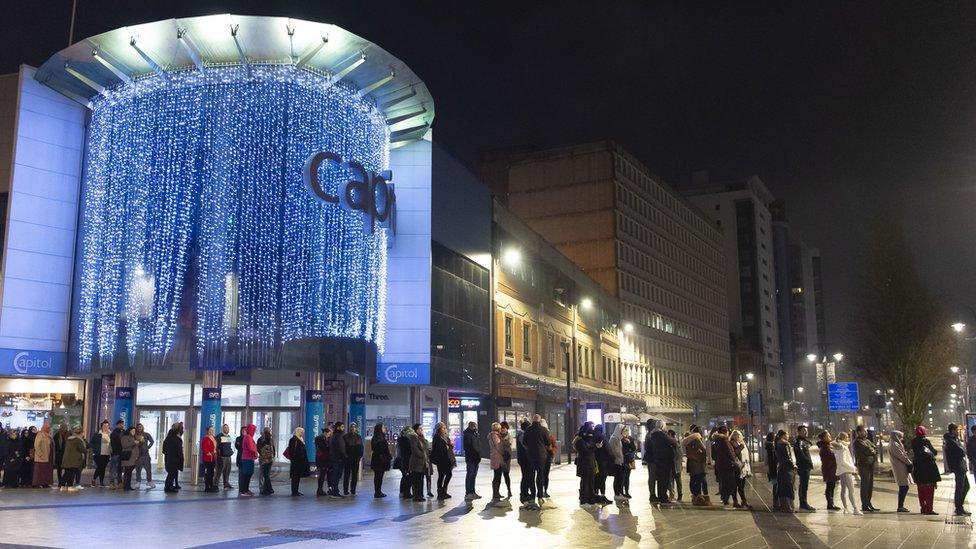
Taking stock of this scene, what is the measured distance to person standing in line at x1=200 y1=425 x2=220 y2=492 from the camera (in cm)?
2175

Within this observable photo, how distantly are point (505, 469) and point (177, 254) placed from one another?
512 inches

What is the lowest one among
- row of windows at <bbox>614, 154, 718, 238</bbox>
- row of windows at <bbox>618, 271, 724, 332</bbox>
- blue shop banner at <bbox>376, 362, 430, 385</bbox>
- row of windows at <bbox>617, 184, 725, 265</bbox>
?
blue shop banner at <bbox>376, 362, 430, 385</bbox>

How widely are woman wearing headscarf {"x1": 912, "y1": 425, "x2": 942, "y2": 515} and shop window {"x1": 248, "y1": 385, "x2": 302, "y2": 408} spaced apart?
2076 centimetres

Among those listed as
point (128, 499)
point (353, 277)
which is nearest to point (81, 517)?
point (128, 499)

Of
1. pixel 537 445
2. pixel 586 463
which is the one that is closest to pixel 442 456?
pixel 537 445

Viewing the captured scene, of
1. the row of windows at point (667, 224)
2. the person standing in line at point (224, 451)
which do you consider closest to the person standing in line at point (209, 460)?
Answer: the person standing in line at point (224, 451)

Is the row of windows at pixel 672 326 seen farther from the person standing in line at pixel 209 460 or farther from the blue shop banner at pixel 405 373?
the person standing in line at pixel 209 460

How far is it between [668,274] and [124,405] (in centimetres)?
6227

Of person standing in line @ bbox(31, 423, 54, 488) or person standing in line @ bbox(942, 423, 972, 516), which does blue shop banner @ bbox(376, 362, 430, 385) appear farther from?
person standing in line @ bbox(942, 423, 972, 516)

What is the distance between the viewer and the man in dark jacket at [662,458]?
18562 mm

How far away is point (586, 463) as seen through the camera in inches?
715

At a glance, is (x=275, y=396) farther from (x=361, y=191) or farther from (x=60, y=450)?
(x=60, y=450)

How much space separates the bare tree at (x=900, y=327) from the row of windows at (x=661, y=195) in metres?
29.8

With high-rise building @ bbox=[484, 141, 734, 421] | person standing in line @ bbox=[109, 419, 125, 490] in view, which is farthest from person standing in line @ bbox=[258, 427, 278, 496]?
high-rise building @ bbox=[484, 141, 734, 421]
